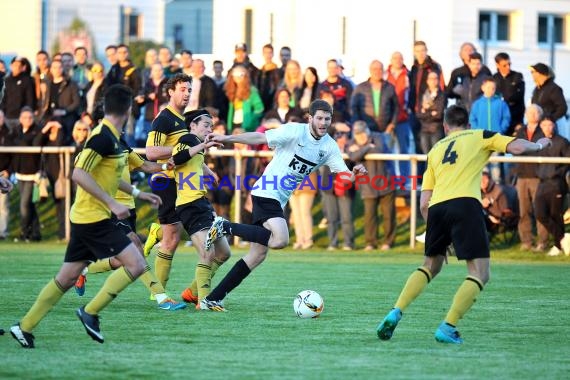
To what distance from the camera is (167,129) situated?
1236cm

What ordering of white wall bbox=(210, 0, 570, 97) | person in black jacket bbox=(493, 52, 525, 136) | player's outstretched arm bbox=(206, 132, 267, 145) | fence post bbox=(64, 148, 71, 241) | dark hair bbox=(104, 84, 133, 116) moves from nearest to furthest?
1. dark hair bbox=(104, 84, 133, 116)
2. player's outstretched arm bbox=(206, 132, 267, 145)
3. person in black jacket bbox=(493, 52, 525, 136)
4. fence post bbox=(64, 148, 71, 241)
5. white wall bbox=(210, 0, 570, 97)

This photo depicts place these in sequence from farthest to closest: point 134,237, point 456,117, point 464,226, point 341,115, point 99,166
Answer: point 341,115 < point 134,237 < point 456,117 < point 464,226 < point 99,166

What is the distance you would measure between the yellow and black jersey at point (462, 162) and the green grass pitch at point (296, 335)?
1200mm

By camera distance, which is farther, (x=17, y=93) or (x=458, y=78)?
(x=17, y=93)

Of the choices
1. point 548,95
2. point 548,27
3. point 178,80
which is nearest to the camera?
point 178,80

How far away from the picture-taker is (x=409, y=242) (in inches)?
853

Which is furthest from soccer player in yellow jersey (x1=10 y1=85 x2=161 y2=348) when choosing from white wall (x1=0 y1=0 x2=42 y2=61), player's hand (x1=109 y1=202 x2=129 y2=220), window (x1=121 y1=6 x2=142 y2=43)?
window (x1=121 y1=6 x2=142 y2=43)

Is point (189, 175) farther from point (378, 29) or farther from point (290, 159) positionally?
point (378, 29)

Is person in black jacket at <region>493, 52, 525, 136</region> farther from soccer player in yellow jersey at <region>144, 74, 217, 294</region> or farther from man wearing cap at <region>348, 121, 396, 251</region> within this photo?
soccer player in yellow jersey at <region>144, 74, 217, 294</region>

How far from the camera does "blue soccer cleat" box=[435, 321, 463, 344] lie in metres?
9.71

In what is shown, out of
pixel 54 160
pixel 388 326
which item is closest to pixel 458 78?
pixel 54 160

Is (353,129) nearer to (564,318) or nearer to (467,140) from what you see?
(564,318)

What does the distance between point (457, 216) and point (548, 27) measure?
30457 millimetres

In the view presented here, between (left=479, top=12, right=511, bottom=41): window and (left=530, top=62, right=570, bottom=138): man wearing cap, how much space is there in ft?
58.0
